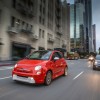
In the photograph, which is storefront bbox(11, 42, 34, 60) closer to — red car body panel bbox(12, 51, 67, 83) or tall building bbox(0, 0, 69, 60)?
tall building bbox(0, 0, 69, 60)

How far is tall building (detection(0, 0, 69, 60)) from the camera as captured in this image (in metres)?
32.2

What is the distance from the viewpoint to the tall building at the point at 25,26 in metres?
32.2

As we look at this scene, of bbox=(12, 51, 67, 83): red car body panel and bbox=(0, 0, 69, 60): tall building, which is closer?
bbox=(12, 51, 67, 83): red car body panel

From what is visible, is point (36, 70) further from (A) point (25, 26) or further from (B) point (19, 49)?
(A) point (25, 26)

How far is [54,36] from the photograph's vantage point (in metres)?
60.7

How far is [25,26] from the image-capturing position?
40281mm

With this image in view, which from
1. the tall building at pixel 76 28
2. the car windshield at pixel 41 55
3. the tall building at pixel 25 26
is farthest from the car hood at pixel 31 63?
the tall building at pixel 76 28

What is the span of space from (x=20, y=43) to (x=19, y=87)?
30.1 m

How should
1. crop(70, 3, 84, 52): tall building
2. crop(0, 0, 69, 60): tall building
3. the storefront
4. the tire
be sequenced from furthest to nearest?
crop(70, 3, 84, 52): tall building
the storefront
crop(0, 0, 69, 60): tall building
the tire

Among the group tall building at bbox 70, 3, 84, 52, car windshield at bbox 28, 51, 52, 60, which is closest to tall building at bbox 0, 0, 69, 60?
car windshield at bbox 28, 51, 52, 60

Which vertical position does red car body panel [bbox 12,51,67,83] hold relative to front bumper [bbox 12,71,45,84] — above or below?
above

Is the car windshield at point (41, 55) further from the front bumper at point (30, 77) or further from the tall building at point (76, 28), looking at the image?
the tall building at point (76, 28)

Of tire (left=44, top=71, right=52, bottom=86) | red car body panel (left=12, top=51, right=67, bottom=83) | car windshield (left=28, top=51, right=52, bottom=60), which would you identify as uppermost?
car windshield (left=28, top=51, right=52, bottom=60)

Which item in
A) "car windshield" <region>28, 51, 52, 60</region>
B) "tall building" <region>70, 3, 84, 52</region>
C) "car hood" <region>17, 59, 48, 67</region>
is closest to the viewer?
"car hood" <region>17, 59, 48, 67</region>
